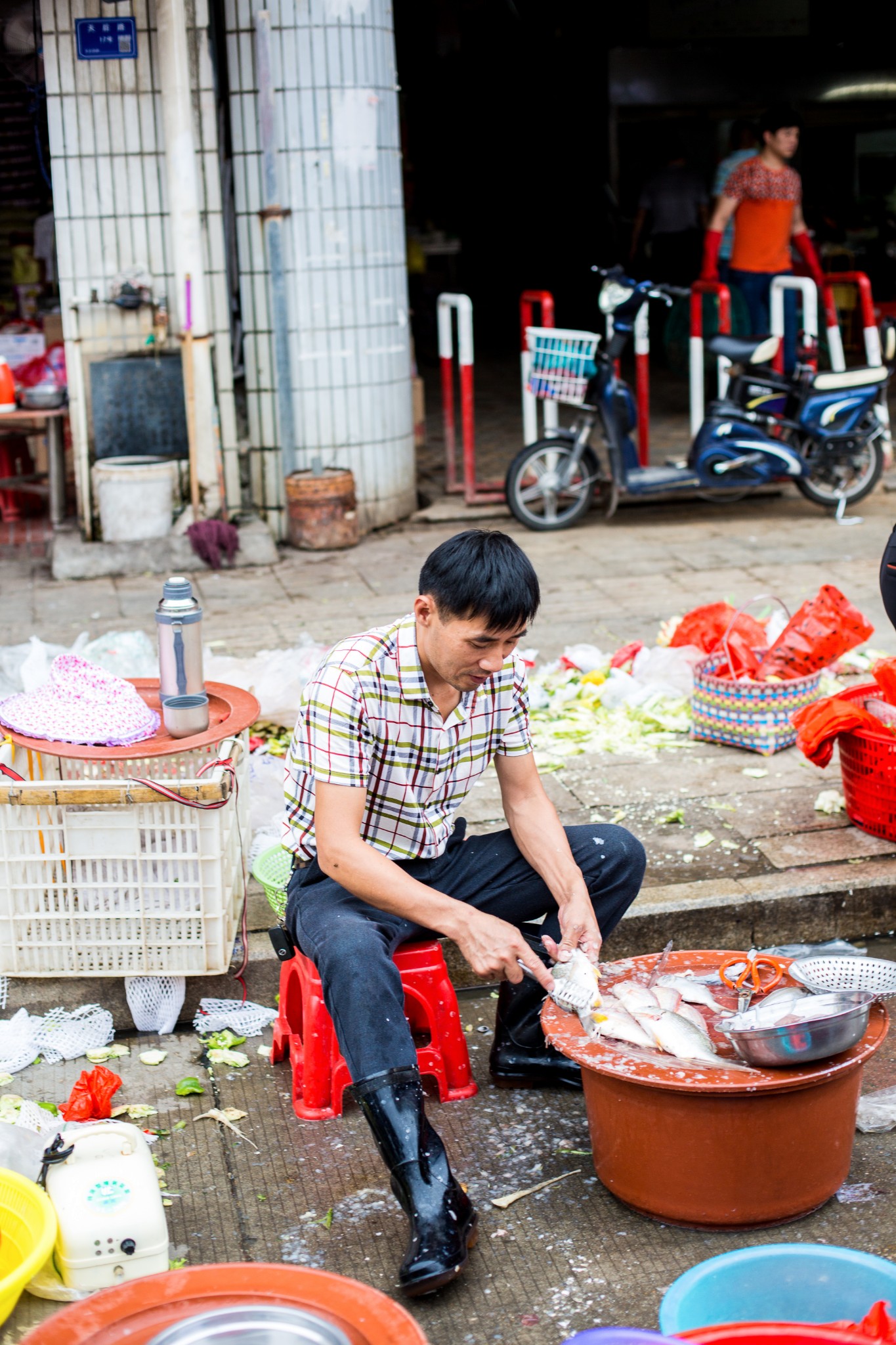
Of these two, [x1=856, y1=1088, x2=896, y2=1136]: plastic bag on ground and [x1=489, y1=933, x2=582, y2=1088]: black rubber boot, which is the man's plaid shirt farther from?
[x1=856, y1=1088, x2=896, y2=1136]: plastic bag on ground

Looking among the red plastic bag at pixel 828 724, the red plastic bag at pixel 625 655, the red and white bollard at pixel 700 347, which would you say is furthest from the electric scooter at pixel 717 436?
the red plastic bag at pixel 828 724

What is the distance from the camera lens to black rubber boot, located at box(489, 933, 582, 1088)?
360cm

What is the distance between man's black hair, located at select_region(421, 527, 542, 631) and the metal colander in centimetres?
100

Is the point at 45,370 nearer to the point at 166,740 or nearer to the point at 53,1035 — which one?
the point at 166,740

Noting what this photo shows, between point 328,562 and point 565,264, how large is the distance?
31.0ft

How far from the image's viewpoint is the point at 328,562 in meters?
8.34

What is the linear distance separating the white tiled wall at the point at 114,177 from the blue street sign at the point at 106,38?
0.13 ft

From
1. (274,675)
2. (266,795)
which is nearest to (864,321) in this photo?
(274,675)

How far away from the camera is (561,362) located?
838 centimetres

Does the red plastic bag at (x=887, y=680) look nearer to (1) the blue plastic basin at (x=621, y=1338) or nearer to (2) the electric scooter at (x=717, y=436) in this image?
(1) the blue plastic basin at (x=621, y=1338)

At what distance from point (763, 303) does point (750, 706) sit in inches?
222

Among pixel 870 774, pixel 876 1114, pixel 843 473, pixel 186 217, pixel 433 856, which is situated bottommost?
pixel 876 1114

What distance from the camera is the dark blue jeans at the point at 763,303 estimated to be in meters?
9.40

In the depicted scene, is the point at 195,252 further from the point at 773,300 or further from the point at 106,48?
the point at 773,300
